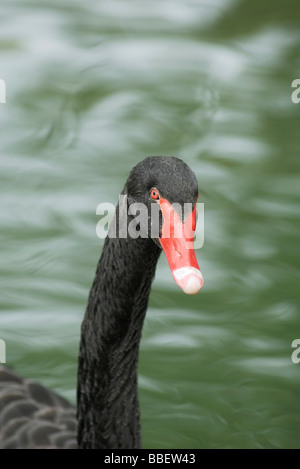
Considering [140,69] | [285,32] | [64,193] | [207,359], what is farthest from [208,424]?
[285,32]

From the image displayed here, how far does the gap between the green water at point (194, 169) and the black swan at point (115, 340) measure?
393mm

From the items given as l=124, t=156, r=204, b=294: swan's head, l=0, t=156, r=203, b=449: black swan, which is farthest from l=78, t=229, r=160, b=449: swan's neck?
l=124, t=156, r=204, b=294: swan's head

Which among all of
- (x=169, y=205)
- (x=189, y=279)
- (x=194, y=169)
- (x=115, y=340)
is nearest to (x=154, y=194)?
(x=169, y=205)

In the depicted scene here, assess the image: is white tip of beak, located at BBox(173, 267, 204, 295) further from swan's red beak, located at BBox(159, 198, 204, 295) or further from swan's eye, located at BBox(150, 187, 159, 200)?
swan's eye, located at BBox(150, 187, 159, 200)

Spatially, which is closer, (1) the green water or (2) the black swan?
(2) the black swan

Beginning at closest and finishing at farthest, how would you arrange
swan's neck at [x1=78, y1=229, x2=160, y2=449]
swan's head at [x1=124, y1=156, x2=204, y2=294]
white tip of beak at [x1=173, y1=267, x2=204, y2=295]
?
white tip of beak at [x1=173, y1=267, x2=204, y2=295] → swan's head at [x1=124, y1=156, x2=204, y2=294] → swan's neck at [x1=78, y1=229, x2=160, y2=449]

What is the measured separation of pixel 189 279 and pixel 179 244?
157 mm

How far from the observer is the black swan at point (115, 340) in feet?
8.24

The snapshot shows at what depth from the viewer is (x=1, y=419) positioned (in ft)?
10.1

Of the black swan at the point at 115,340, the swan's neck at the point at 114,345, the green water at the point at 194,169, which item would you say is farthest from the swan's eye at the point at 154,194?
the green water at the point at 194,169

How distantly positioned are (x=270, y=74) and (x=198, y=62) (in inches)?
16.2

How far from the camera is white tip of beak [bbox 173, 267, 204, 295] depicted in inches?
89.0

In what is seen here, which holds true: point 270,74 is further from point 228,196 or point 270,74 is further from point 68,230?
point 68,230

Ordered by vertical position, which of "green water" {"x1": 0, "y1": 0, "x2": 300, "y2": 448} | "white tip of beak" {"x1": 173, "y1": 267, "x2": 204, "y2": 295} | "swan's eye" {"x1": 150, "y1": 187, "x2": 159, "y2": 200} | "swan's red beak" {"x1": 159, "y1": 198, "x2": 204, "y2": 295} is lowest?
"white tip of beak" {"x1": 173, "y1": 267, "x2": 204, "y2": 295}
